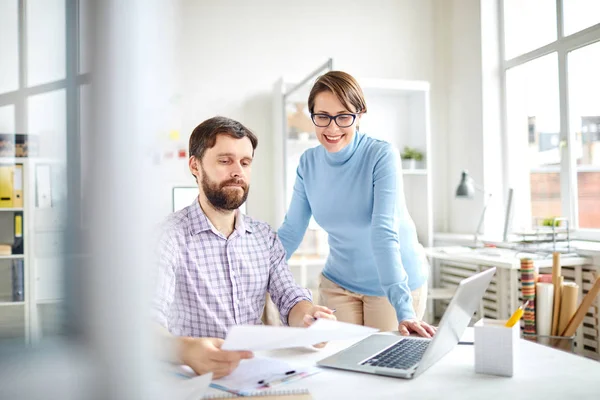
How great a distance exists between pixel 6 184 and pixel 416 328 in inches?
46.8

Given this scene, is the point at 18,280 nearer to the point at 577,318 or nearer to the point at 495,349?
the point at 495,349

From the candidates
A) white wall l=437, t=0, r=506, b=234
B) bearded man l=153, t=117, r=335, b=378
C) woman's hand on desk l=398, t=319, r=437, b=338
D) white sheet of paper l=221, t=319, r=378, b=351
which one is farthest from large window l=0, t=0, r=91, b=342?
white wall l=437, t=0, r=506, b=234

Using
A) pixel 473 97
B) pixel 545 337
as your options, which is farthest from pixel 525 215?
pixel 545 337

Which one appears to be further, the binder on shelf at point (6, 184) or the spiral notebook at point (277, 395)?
the spiral notebook at point (277, 395)

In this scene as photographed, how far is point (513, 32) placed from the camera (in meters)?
4.24

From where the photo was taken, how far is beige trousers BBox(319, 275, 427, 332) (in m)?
1.73

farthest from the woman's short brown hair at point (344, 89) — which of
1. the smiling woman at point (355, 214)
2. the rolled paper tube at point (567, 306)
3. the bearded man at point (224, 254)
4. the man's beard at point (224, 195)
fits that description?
the rolled paper tube at point (567, 306)

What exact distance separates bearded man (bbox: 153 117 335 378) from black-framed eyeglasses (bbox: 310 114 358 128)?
7.9 inches

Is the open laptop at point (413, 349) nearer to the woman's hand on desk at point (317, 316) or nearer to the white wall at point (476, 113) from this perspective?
the woman's hand on desk at point (317, 316)

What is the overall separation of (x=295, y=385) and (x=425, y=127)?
11.5 ft

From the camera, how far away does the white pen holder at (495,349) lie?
1.02m

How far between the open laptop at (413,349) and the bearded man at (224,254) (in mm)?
160

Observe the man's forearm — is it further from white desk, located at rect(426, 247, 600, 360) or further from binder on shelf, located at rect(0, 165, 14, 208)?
white desk, located at rect(426, 247, 600, 360)

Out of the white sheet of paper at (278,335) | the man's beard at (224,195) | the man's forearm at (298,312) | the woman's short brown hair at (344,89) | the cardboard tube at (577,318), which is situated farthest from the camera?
the cardboard tube at (577,318)
